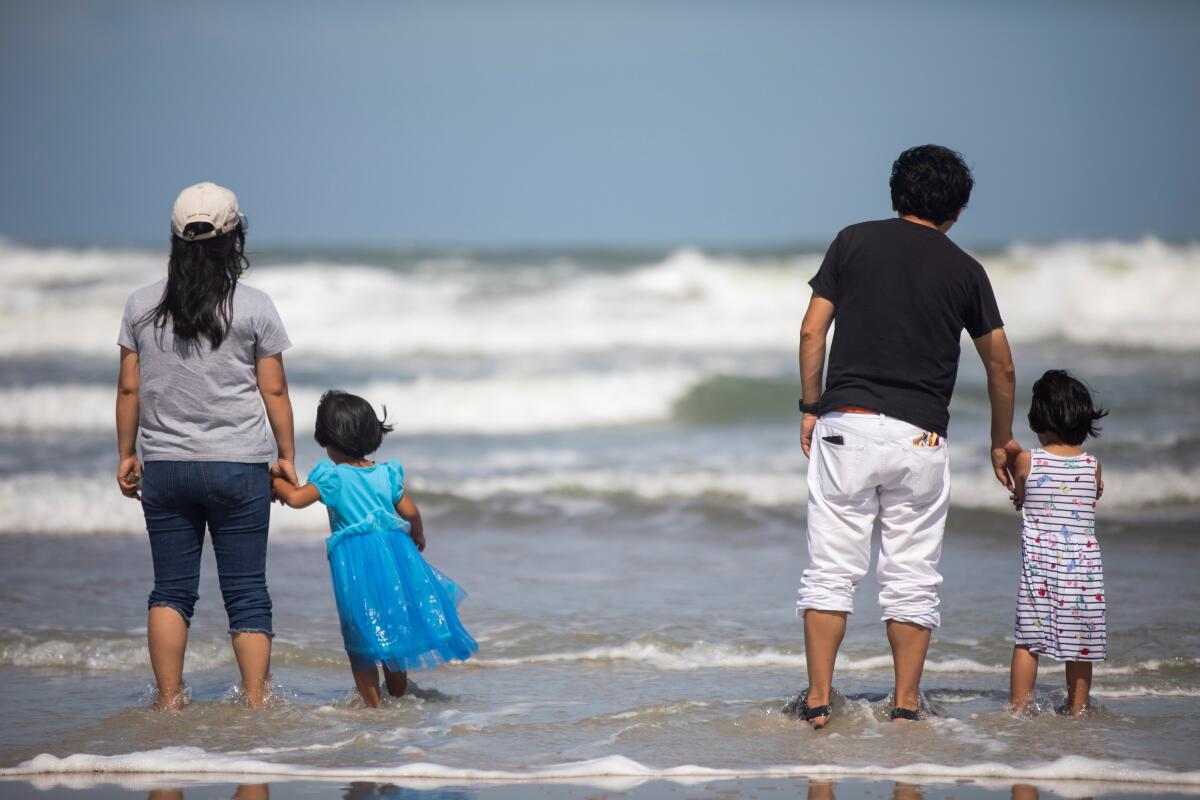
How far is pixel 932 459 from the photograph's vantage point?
3801mm

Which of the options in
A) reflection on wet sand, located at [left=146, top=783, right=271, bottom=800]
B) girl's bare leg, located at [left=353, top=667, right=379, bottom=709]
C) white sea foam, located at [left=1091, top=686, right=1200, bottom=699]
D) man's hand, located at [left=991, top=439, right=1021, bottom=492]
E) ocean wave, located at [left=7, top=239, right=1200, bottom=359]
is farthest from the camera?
ocean wave, located at [left=7, top=239, right=1200, bottom=359]

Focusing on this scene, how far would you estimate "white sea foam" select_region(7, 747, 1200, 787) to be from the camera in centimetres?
358

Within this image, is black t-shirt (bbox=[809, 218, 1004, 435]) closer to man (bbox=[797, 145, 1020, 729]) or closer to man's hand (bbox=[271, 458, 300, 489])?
man (bbox=[797, 145, 1020, 729])

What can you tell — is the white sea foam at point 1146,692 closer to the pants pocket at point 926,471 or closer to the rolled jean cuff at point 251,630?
the pants pocket at point 926,471

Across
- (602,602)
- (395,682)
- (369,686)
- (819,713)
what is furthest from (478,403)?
(819,713)

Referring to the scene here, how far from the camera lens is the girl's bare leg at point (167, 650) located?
404cm

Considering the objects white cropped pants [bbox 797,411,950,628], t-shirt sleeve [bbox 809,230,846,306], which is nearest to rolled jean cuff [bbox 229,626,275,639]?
white cropped pants [bbox 797,411,950,628]

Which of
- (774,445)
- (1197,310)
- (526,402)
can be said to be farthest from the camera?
(1197,310)

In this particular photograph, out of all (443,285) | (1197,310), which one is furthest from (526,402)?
(1197,310)

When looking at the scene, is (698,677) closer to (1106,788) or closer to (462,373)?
(1106,788)

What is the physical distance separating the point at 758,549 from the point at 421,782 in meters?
4.20

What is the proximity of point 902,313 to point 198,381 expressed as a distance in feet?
7.16

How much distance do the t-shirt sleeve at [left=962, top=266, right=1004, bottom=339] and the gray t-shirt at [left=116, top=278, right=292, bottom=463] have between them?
7.09ft

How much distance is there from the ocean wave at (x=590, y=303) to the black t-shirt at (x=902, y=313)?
53.2 feet
